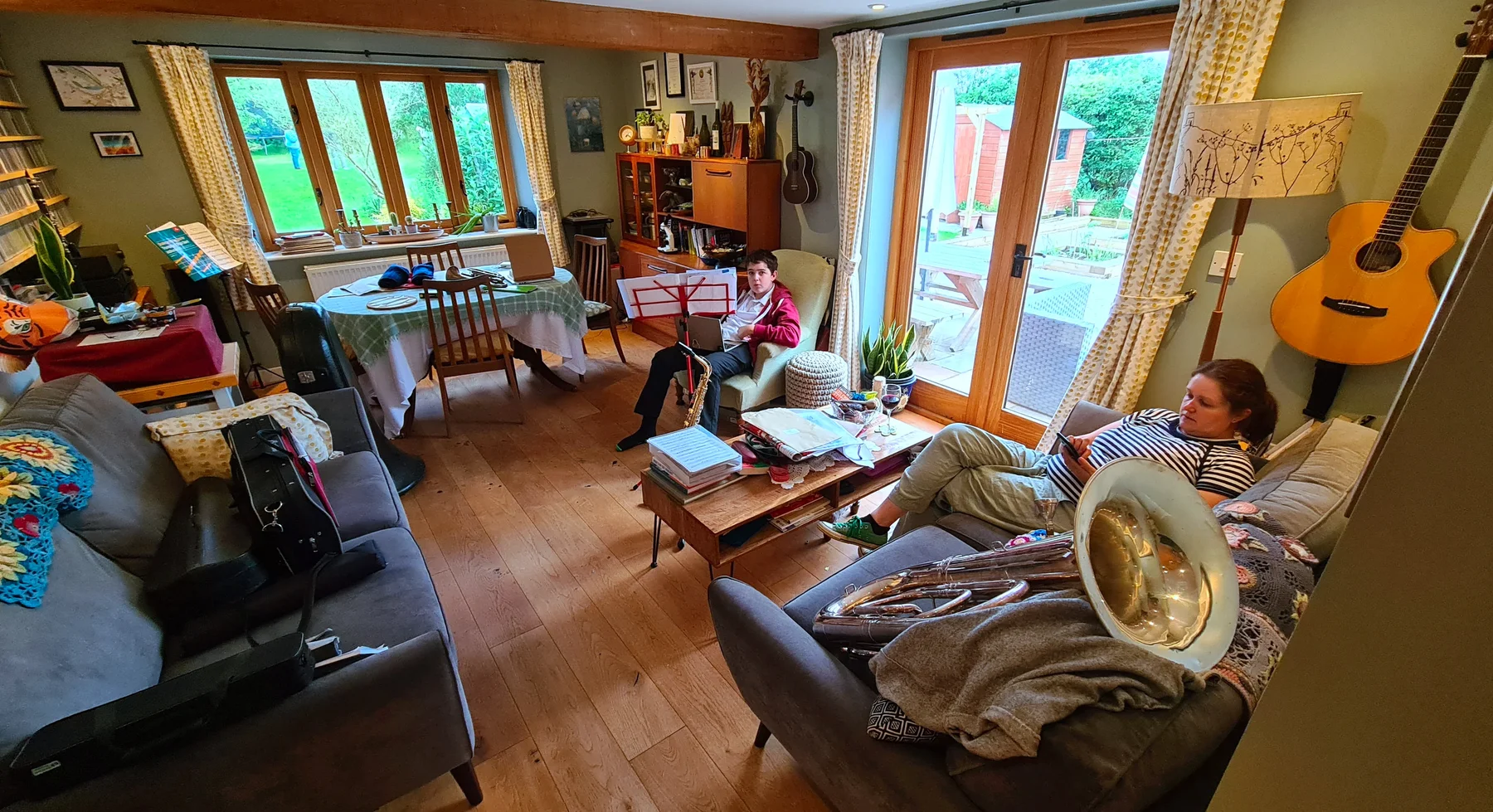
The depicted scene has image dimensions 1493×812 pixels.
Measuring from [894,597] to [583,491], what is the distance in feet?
6.07

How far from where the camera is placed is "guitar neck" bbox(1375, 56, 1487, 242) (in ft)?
5.22

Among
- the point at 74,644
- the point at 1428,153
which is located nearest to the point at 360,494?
the point at 74,644

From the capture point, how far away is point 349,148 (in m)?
4.44

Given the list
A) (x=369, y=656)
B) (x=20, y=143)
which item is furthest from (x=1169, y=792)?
(x=20, y=143)

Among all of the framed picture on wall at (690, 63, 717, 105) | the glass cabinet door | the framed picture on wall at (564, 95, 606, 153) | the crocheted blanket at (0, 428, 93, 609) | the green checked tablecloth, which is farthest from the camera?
the framed picture on wall at (564, 95, 606, 153)

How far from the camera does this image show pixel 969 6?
2.66 metres

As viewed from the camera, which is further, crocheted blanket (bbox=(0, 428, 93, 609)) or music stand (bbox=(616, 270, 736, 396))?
music stand (bbox=(616, 270, 736, 396))

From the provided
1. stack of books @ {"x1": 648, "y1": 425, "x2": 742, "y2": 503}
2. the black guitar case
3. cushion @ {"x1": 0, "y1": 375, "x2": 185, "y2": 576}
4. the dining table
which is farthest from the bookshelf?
stack of books @ {"x1": 648, "y1": 425, "x2": 742, "y2": 503}

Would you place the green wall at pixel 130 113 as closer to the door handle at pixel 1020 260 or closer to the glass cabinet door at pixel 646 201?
the glass cabinet door at pixel 646 201

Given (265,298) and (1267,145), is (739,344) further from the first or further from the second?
(265,298)

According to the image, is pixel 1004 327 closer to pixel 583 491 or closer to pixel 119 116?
pixel 583 491

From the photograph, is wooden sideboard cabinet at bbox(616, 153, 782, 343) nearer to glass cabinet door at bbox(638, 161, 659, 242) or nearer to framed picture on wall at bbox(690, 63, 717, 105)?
glass cabinet door at bbox(638, 161, 659, 242)

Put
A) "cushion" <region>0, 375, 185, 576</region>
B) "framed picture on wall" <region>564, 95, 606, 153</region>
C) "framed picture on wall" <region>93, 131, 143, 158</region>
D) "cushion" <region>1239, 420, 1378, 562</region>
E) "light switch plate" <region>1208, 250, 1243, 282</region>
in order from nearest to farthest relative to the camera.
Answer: "cushion" <region>1239, 420, 1378, 562</region>
"cushion" <region>0, 375, 185, 576</region>
"light switch plate" <region>1208, 250, 1243, 282</region>
"framed picture on wall" <region>93, 131, 143, 158</region>
"framed picture on wall" <region>564, 95, 606, 153</region>

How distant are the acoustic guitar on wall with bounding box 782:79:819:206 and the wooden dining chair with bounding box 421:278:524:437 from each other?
6.23 feet
